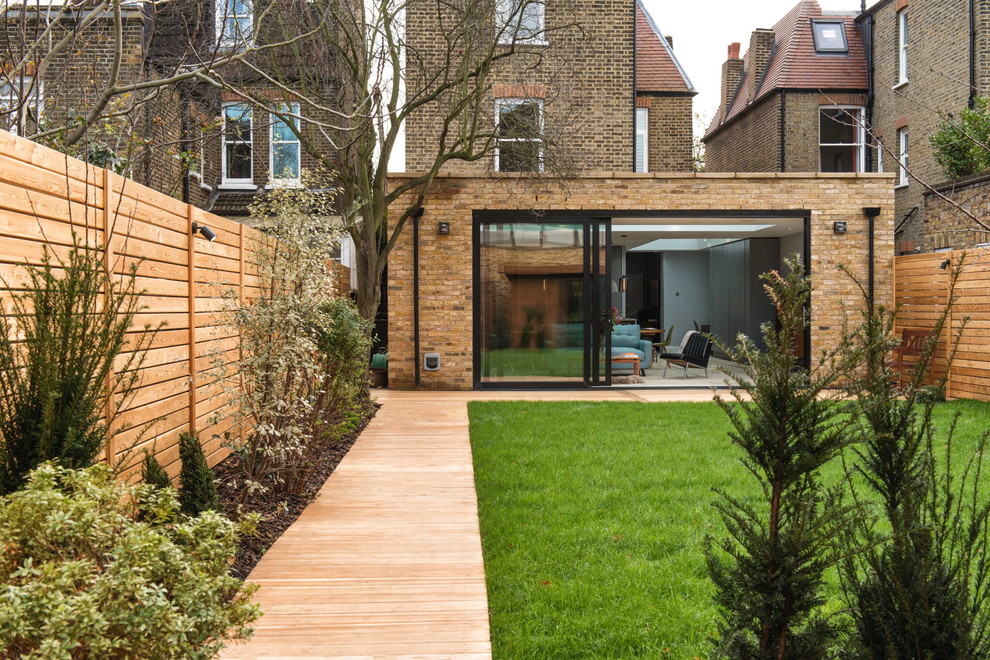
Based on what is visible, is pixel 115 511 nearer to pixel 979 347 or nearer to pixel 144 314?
pixel 144 314

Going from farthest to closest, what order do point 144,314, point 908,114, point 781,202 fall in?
point 908,114
point 781,202
point 144,314

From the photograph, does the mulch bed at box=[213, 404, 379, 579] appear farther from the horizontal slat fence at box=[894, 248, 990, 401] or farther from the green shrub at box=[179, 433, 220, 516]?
the horizontal slat fence at box=[894, 248, 990, 401]

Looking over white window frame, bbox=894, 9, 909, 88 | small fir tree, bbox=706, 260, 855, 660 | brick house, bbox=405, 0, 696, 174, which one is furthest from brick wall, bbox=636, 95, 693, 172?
small fir tree, bbox=706, 260, 855, 660

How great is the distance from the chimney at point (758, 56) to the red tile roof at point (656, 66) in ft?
11.2

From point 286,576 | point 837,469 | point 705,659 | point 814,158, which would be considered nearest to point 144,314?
point 286,576

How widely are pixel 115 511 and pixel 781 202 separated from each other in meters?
13.1

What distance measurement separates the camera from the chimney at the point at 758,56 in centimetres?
2264

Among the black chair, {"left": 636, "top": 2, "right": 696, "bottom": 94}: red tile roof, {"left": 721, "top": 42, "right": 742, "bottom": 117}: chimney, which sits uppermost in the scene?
{"left": 721, "top": 42, "right": 742, "bottom": 117}: chimney

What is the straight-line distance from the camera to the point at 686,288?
23094mm

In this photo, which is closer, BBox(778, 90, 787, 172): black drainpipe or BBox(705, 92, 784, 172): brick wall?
BBox(778, 90, 787, 172): black drainpipe

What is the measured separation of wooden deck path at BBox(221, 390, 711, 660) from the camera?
3.24 metres

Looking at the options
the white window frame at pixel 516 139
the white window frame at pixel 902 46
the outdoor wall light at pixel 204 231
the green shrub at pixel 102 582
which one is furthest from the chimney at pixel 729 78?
the green shrub at pixel 102 582

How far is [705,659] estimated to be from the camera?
317 centimetres

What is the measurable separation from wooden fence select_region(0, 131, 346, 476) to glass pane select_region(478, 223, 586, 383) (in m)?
6.54
